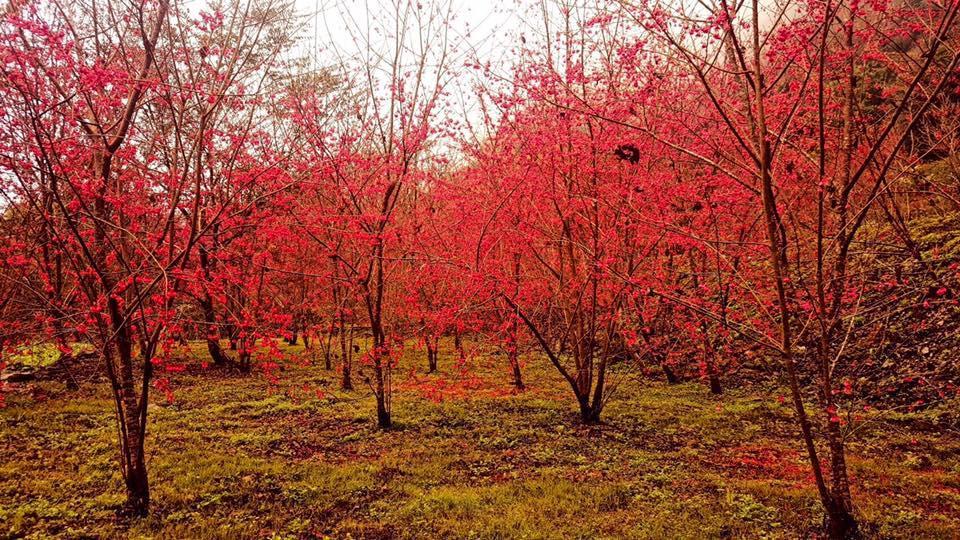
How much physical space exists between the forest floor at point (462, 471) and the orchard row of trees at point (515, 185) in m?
0.66

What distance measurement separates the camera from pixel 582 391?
975 centimetres

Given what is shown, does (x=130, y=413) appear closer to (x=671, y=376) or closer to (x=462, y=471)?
(x=462, y=471)

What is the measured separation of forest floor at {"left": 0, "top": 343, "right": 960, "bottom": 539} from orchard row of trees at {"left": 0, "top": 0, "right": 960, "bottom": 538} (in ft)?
2.15

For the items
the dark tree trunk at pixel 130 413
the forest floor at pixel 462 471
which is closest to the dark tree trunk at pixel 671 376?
the forest floor at pixel 462 471

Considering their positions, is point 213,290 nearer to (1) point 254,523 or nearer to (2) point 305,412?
(1) point 254,523

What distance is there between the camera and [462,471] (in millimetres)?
7273

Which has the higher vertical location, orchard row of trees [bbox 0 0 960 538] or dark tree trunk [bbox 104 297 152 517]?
orchard row of trees [bbox 0 0 960 538]

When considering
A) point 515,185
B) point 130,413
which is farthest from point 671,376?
point 130,413

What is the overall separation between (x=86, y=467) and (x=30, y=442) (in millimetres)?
2039

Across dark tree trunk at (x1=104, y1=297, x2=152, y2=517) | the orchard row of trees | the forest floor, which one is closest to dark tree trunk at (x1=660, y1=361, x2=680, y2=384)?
the orchard row of trees

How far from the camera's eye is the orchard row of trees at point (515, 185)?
521 cm

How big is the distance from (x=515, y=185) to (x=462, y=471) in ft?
16.3

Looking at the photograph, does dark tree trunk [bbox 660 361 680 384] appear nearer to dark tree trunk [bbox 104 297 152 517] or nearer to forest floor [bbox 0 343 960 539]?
forest floor [bbox 0 343 960 539]

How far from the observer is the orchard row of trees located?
521 centimetres
